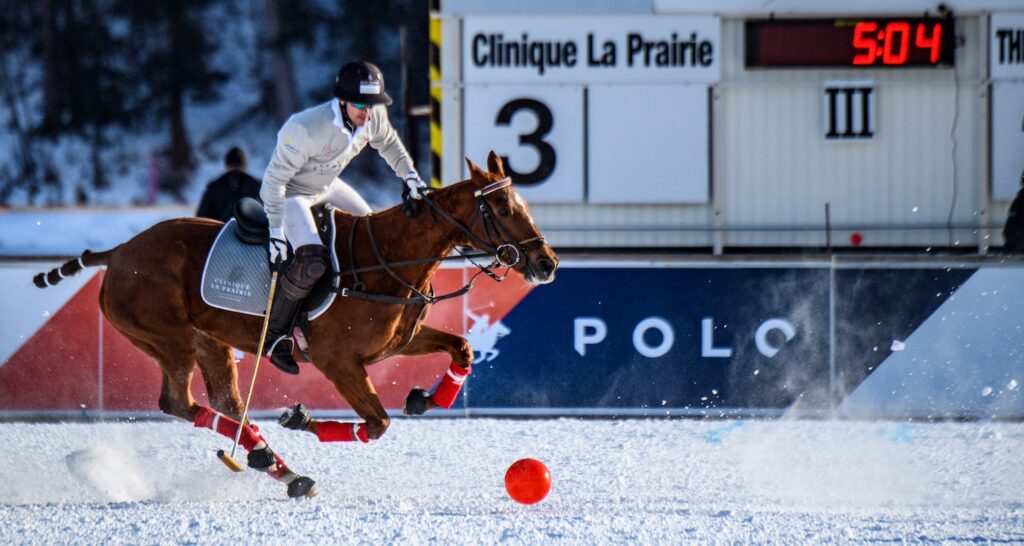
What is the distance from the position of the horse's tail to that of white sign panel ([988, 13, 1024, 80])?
7.17 metres

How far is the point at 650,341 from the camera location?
32.2ft

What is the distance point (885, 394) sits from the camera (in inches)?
381

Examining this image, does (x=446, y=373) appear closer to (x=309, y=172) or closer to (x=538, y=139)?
(x=309, y=172)

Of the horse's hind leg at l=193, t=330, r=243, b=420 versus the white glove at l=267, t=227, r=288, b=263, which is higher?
the white glove at l=267, t=227, r=288, b=263

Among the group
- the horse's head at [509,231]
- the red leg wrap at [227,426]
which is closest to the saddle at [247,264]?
the red leg wrap at [227,426]

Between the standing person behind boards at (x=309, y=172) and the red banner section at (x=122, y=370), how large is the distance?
8.34ft

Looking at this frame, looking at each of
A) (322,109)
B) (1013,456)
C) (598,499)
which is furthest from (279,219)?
(1013,456)

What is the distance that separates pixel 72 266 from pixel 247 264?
3.83 ft

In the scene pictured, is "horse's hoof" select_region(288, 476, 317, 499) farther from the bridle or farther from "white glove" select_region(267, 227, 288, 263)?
"white glove" select_region(267, 227, 288, 263)

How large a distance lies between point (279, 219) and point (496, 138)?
13.4 ft

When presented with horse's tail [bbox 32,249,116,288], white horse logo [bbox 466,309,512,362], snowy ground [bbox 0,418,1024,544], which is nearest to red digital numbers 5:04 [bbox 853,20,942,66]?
snowy ground [bbox 0,418,1024,544]

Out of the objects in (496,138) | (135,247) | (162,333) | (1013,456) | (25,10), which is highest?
(25,10)

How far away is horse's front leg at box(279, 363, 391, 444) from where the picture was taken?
691 centimetres

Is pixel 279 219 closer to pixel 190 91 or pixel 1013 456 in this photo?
pixel 1013 456
